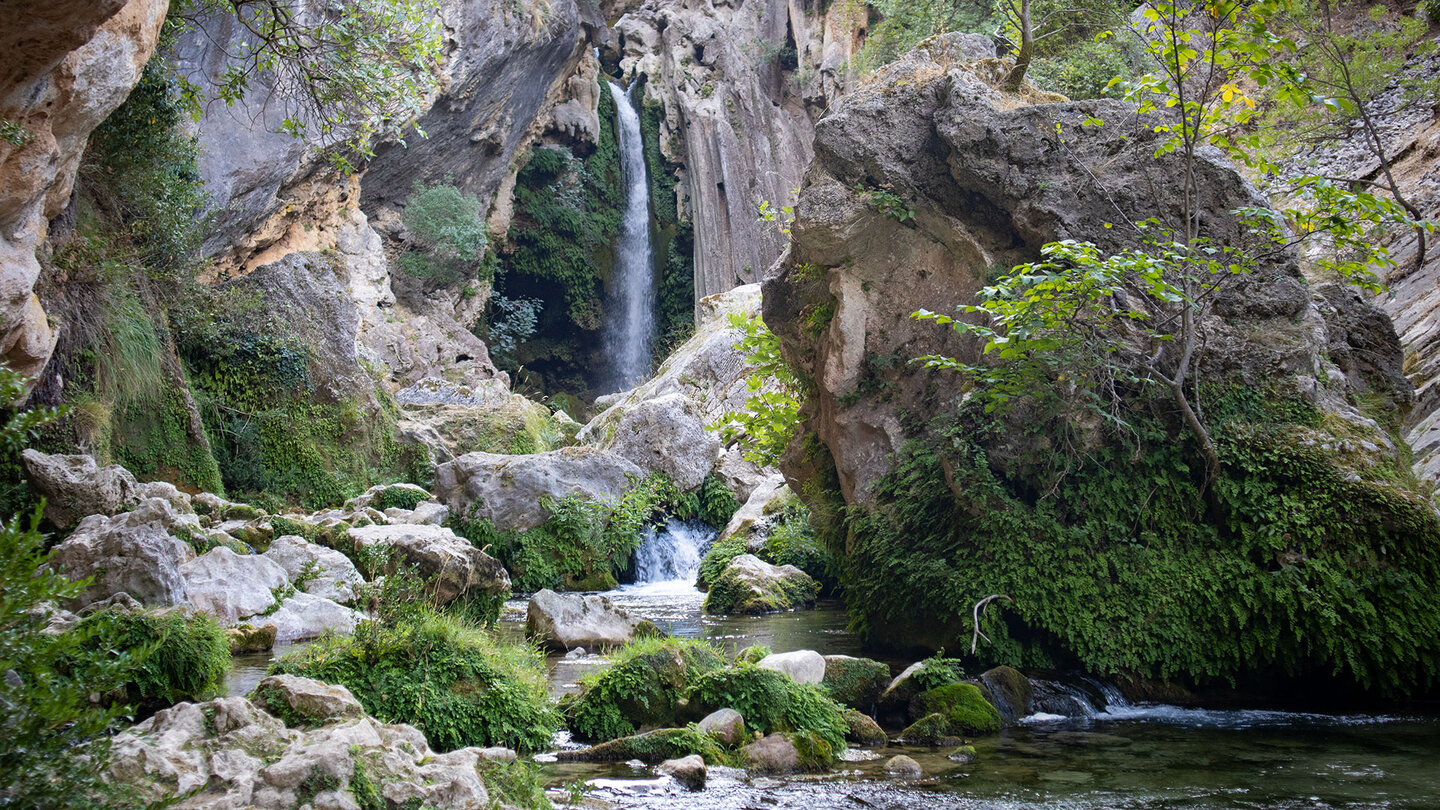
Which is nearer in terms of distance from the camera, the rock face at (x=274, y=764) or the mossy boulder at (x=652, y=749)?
the rock face at (x=274, y=764)

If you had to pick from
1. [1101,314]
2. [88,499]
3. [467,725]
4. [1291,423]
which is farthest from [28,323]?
[1291,423]

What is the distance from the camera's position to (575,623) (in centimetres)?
868

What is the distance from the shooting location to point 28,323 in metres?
7.08

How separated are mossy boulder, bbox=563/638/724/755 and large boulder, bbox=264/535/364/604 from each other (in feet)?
12.9

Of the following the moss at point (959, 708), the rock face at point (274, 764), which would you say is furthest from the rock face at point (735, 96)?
the rock face at point (274, 764)

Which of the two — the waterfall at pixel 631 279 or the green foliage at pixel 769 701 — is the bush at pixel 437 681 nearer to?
the green foliage at pixel 769 701

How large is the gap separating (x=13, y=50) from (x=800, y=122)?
31002 mm

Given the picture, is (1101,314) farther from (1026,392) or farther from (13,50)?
(13,50)

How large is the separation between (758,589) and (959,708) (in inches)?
231

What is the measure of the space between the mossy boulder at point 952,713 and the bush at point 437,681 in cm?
258

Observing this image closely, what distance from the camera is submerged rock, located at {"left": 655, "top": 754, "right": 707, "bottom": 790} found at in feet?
16.0

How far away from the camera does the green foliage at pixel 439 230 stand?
81.3 ft

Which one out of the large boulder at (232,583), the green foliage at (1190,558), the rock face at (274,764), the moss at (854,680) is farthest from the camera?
the large boulder at (232,583)

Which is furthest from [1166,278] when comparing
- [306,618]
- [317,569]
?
[317,569]
